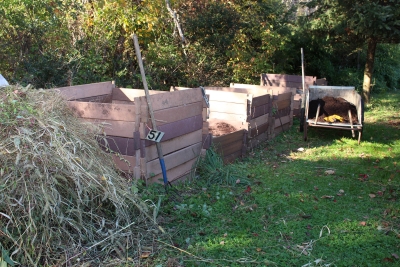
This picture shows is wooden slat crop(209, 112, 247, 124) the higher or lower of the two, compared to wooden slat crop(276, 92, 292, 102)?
lower

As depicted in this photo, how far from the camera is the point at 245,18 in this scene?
641 inches

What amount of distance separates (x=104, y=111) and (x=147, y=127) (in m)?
0.59

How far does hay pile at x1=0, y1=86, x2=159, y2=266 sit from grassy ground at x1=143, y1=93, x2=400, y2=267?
17.7 inches

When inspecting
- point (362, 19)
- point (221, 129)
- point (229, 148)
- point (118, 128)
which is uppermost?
point (362, 19)

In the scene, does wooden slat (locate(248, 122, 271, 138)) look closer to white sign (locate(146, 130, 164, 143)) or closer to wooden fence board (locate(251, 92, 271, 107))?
wooden fence board (locate(251, 92, 271, 107))

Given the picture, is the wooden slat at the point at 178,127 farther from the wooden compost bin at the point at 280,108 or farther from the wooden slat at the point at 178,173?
the wooden compost bin at the point at 280,108

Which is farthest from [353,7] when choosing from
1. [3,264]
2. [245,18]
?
[3,264]

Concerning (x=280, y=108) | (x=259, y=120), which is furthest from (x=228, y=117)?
(x=280, y=108)

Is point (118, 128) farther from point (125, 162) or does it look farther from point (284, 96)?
point (284, 96)

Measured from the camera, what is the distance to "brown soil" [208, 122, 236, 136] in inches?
338

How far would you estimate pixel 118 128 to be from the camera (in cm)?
525

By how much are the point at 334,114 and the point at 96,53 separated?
6.31 meters

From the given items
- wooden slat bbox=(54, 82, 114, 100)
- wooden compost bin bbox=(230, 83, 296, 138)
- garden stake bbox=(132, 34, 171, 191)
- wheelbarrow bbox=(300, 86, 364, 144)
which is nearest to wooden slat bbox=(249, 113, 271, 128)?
wooden compost bin bbox=(230, 83, 296, 138)

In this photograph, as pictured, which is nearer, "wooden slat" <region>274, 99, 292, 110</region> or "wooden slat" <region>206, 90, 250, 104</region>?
"wooden slat" <region>206, 90, 250, 104</region>
